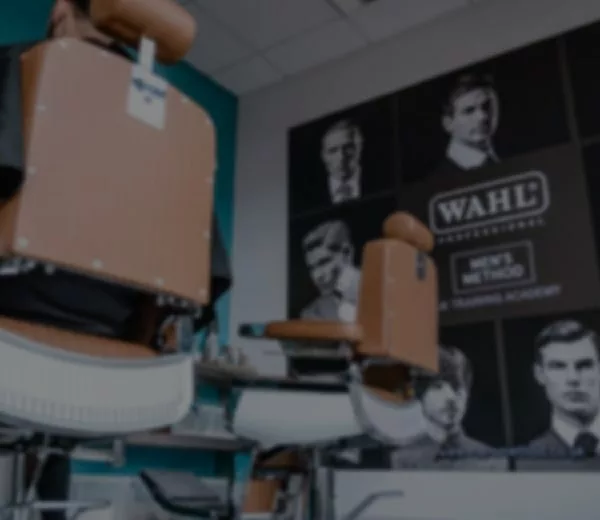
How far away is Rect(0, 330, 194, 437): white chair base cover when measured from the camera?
1143 mm

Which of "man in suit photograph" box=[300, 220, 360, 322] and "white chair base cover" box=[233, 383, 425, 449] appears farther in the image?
"man in suit photograph" box=[300, 220, 360, 322]

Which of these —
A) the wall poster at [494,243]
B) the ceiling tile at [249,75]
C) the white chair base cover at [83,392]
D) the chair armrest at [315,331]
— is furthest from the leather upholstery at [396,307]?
the ceiling tile at [249,75]

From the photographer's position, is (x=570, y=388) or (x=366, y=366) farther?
(x=570, y=388)

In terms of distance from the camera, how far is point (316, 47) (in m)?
4.46

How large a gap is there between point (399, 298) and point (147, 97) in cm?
124

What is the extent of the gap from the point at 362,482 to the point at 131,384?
2530 mm

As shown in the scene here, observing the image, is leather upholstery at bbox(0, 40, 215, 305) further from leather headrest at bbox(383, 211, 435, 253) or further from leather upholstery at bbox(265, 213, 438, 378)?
leather headrest at bbox(383, 211, 435, 253)

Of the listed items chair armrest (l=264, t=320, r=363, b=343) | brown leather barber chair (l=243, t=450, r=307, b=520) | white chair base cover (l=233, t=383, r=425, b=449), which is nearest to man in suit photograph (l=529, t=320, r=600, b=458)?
brown leather barber chair (l=243, t=450, r=307, b=520)

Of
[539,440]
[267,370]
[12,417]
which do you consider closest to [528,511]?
[539,440]

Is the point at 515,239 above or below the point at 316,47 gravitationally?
below

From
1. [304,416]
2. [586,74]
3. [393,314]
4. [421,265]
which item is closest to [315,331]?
[304,416]

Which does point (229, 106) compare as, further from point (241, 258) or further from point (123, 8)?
point (123, 8)

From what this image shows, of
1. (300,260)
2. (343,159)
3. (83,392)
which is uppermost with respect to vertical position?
(343,159)

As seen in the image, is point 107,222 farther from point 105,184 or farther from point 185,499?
point 185,499
